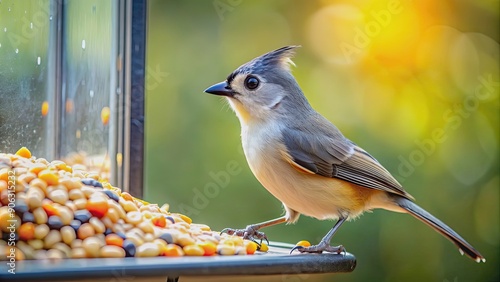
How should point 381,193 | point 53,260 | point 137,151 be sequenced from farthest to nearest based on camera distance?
point 381,193, point 137,151, point 53,260

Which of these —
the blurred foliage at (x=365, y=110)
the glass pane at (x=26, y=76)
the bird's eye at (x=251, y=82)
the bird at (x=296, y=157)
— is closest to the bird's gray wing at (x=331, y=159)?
the bird at (x=296, y=157)

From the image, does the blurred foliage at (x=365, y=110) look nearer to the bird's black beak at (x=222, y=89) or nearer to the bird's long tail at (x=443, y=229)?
the bird's long tail at (x=443, y=229)

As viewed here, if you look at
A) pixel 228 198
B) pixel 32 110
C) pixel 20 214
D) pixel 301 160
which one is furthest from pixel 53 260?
pixel 228 198

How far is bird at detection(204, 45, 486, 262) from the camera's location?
3049 mm

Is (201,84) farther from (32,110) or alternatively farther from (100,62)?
(32,110)

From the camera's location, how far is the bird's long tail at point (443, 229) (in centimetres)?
329

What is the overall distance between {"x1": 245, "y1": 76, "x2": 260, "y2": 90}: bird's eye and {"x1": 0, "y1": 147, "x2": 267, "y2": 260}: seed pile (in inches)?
38.5

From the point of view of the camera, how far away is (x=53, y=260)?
1950mm

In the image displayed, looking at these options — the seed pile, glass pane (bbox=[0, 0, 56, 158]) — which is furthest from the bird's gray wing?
glass pane (bbox=[0, 0, 56, 158])

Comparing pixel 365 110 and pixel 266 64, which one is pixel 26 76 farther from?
pixel 365 110

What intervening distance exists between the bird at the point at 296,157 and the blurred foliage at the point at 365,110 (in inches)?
52.9

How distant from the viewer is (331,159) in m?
3.24

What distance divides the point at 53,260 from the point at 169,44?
3.35 meters

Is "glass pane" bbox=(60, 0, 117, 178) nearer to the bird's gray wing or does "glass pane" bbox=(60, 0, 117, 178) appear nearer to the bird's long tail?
the bird's gray wing
